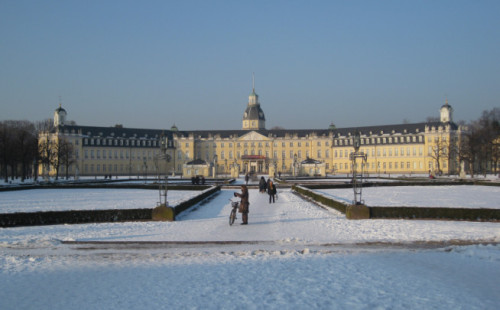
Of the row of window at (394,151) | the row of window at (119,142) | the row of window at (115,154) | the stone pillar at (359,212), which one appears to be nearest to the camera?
the stone pillar at (359,212)

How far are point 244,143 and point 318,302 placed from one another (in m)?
98.6

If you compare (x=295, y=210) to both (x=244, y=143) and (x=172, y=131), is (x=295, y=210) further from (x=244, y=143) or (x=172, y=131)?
(x=172, y=131)

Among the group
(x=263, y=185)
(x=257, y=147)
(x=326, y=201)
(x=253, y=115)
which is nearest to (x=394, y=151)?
(x=257, y=147)

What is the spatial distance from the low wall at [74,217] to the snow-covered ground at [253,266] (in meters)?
0.75

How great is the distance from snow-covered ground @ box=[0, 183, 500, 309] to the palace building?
6835 cm

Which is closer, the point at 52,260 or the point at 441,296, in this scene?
the point at 441,296

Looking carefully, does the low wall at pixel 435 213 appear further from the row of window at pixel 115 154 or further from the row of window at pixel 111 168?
the row of window at pixel 111 168

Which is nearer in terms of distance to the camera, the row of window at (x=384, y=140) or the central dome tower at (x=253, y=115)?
the row of window at (x=384, y=140)

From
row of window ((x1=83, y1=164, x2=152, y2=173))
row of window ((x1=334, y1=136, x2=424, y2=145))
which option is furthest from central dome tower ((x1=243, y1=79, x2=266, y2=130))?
row of window ((x1=83, y1=164, x2=152, y2=173))

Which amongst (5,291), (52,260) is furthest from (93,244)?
(5,291)

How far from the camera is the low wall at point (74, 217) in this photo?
16156 millimetres

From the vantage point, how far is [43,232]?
1458cm

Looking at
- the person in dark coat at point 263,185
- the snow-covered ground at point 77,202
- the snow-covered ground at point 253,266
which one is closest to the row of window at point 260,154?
the person in dark coat at point 263,185

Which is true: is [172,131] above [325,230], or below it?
above
